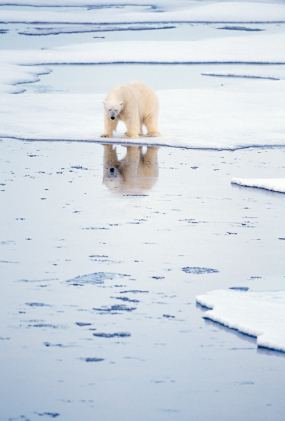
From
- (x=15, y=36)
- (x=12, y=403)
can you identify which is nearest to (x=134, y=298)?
(x=12, y=403)

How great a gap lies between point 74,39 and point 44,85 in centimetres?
937

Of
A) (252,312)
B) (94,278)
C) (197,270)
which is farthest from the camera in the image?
(197,270)

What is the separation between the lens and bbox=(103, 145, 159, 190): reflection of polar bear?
5.39m

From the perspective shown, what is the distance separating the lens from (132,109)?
7.58 m

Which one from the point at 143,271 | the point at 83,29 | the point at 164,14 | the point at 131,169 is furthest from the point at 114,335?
the point at 164,14

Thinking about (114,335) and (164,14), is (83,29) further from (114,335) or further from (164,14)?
(114,335)

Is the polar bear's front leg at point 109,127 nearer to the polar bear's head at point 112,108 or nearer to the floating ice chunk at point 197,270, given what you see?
the polar bear's head at point 112,108

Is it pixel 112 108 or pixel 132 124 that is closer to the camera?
pixel 112 108

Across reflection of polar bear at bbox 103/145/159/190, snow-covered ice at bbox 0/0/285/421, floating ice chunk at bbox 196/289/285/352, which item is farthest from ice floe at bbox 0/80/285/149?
floating ice chunk at bbox 196/289/285/352

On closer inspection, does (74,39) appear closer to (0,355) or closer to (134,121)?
(134,121)

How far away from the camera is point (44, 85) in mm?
12664

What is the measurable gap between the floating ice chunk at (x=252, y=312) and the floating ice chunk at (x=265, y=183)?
2.20m

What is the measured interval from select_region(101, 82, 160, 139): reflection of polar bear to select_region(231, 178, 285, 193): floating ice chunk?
7.45 feet

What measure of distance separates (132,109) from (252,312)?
5013 mm
